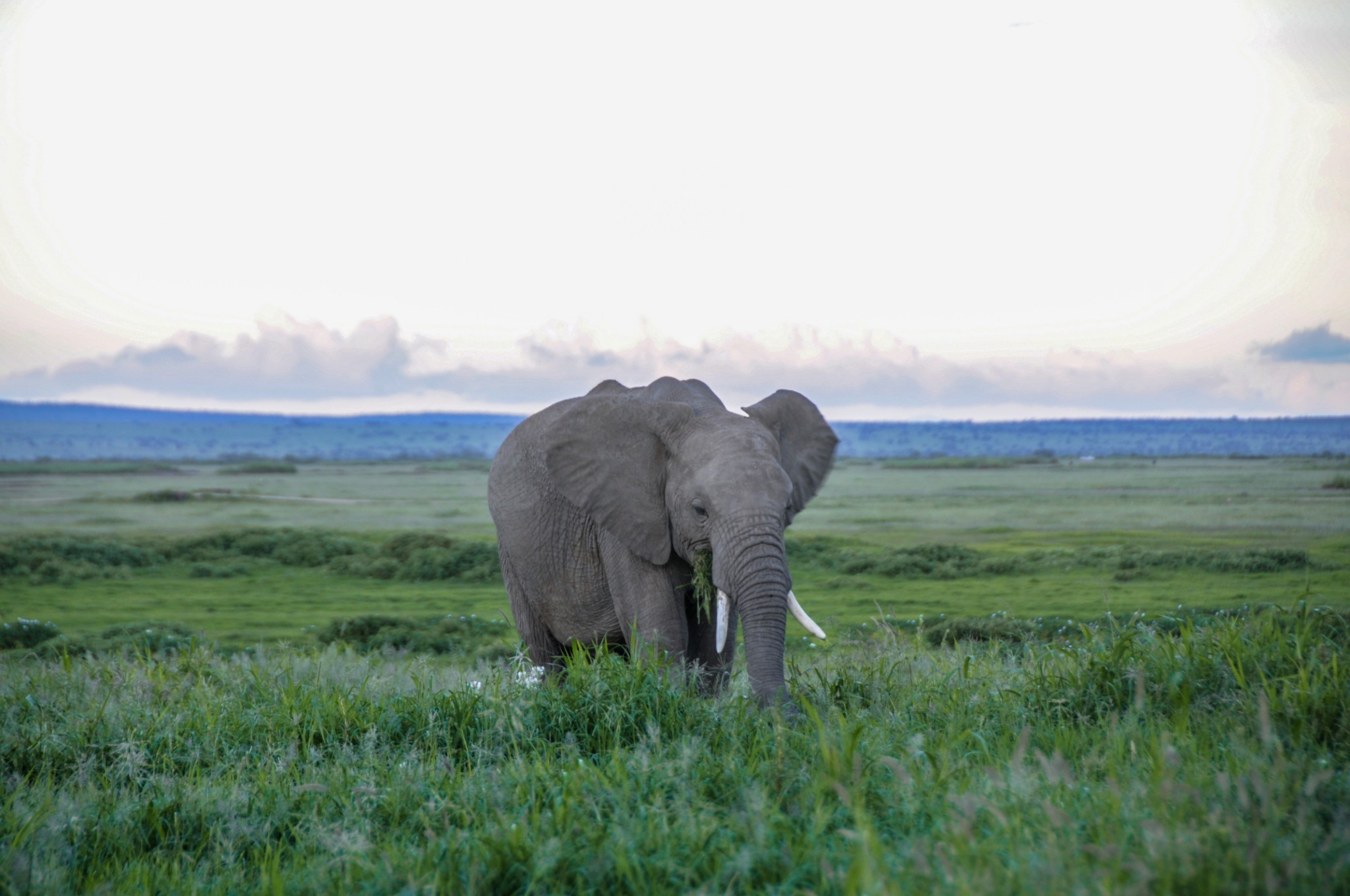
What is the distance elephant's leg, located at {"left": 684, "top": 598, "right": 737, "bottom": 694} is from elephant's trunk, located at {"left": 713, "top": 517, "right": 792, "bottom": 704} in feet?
3.66

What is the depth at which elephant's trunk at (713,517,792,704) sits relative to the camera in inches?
257

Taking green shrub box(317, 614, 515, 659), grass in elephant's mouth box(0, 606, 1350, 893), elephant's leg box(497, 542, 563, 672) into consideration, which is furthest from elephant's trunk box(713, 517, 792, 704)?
green shrub box(317, 614, 515, 659)

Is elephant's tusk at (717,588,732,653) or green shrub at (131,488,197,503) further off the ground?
elephant's tusk at (717,588,732,653)

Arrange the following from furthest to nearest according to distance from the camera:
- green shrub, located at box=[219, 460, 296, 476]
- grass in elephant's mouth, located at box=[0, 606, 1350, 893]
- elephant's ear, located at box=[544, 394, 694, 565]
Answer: green shrub, located at box=[219, 460, 296, 476] < elephant's ear, located at box=[544, 394, 694, 565] < grass in elephant's mouth, located at box=[0, 606, 1350, 893]

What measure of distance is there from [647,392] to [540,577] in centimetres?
191

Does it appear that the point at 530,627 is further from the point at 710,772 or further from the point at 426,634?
the point at 426,634

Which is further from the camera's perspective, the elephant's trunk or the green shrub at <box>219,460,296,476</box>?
the green shrub at <box>219,460,296,476</box>

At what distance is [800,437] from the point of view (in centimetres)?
822

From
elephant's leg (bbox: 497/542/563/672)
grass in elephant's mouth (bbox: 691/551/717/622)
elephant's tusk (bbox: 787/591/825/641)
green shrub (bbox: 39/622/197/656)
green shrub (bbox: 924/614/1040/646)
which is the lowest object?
green shrub (bbox: 39/622/197/656)

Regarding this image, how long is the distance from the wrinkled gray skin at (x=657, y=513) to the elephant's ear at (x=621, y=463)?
1 centimetres

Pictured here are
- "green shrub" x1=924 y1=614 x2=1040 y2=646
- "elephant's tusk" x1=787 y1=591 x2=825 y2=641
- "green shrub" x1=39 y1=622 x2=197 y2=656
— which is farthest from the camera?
"green shrub" x1=39 y1=622 x2=197 y2=656

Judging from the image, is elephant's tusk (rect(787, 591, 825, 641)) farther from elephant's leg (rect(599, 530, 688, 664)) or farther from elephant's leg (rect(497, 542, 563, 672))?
elephant's leg (rect(497, 542, 563, 672))

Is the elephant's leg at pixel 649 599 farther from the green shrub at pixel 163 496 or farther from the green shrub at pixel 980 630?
the green shrub at pixel 163 496

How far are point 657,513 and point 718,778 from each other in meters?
2.76
